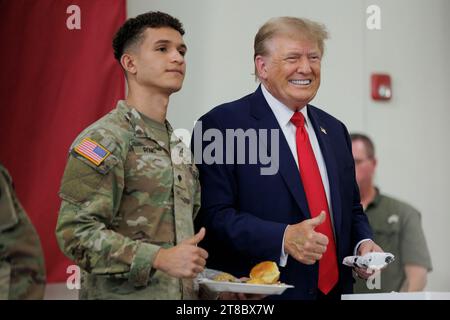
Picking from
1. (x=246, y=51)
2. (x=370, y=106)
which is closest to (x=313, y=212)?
(x=246, y=51)

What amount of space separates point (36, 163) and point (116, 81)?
1.47 feet

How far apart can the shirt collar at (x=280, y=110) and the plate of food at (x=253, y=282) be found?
19.4 inches

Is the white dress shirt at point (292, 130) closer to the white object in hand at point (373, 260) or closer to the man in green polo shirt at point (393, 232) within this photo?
the white object in hand at point (373, 260)

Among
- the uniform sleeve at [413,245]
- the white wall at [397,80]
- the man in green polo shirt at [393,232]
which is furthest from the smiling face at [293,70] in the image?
the uniform sleeve at [413,245]

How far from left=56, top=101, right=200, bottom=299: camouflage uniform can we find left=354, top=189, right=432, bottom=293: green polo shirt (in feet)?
5.24

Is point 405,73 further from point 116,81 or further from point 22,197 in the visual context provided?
point 22,197

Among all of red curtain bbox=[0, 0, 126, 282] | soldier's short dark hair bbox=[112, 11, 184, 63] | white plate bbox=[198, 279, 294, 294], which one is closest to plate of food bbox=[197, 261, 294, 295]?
white plate bbox=[198, 279, 294, 294]

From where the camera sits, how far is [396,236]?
139 inches

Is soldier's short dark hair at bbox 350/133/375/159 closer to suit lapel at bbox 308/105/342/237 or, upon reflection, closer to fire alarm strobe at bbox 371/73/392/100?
fire alarm strobe at bbox 371/73/392/100

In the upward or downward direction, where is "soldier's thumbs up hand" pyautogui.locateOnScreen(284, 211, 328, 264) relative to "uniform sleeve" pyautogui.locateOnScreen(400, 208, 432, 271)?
upward

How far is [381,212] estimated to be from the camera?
358 centimetres

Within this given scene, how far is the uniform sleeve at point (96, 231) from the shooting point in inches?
72.4

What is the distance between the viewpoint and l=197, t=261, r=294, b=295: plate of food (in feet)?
6.45

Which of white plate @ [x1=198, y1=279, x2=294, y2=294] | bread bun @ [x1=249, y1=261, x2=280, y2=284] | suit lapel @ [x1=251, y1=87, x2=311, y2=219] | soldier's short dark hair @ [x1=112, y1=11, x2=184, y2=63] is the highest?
soldier's short dark hair @ [x1=112, y1=11, x2=184, y2=63]
